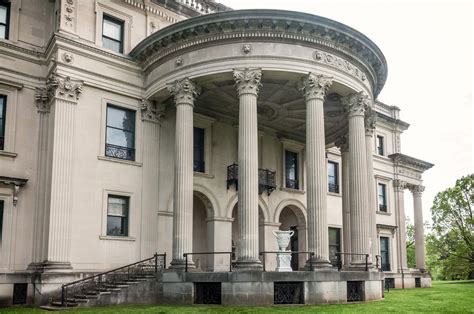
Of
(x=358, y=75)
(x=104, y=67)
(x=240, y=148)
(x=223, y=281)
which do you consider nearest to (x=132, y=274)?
(x=223, y=281)

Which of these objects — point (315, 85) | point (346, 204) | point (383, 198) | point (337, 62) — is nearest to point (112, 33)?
point (315, 85)

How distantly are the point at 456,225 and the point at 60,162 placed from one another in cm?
4089

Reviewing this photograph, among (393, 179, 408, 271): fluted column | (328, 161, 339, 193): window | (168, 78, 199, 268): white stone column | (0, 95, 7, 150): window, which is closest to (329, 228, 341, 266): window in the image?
(328, 161, 339, 193): window

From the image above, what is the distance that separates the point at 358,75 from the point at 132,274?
1358 cm

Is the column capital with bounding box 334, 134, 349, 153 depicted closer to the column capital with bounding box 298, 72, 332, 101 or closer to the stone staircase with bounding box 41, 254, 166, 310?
the column capital with bounding box 298, 72, 332, 101

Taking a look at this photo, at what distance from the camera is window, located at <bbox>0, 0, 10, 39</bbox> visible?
22.4 meters

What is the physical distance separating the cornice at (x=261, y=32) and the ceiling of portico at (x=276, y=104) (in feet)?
5.26

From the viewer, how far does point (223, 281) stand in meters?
18.8

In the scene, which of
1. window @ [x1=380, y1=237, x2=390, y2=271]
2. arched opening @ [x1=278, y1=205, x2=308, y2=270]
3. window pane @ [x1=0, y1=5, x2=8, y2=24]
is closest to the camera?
window pane @ [x1=0, y1=5, x2=8, y2=24]

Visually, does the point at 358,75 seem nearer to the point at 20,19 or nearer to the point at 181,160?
the point at 181,160

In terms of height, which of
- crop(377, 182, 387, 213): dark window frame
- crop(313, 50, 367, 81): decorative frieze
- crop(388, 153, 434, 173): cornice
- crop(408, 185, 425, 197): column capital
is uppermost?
crop(313, 50, 367, 81): decorative frieze

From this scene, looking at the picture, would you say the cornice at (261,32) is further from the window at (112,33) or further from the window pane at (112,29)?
the window pane at (112,29)

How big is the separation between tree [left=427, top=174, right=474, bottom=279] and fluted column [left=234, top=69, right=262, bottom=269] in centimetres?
3459

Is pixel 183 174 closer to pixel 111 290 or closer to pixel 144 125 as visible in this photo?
pixel 144 125
